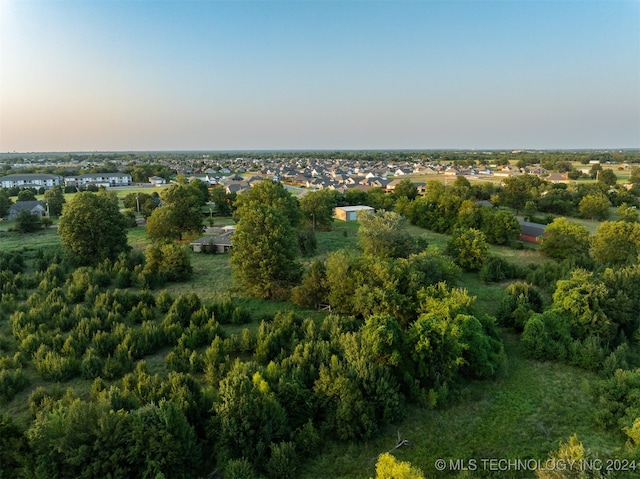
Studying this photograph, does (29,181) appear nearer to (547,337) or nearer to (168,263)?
(168,263)

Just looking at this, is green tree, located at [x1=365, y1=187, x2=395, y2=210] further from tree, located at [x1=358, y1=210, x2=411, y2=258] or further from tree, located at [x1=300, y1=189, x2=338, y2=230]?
tree, located at [x1=358, y1=210, x2=411, y2=258]

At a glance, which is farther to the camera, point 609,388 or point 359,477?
point 609,388

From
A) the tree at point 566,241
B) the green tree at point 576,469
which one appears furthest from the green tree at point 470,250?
the green tree at point 576,469

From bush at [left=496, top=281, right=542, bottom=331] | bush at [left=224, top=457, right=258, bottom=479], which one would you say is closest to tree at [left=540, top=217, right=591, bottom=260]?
bush at [left=496, top=281, right=542, bottom=331]

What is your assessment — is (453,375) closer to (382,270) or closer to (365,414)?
(365,414)

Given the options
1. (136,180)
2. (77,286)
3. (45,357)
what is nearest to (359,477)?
(45,357)

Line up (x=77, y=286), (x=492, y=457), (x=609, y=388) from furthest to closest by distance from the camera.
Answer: (x=77, y=286)
(x=609, y=388)
(x=492, y=457)

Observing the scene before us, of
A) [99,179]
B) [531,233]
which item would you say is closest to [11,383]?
[531,233]
